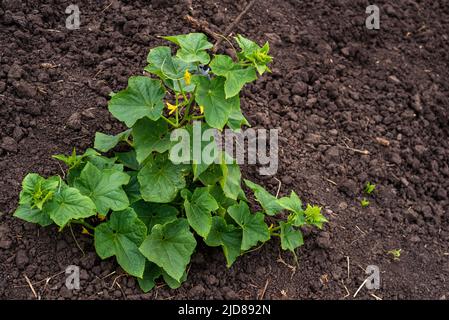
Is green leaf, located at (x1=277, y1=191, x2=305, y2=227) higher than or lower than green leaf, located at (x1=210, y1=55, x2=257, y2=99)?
lower

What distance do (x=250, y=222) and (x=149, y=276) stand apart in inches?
26.7

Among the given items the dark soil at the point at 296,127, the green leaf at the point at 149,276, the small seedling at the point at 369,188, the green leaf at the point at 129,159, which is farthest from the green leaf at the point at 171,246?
the small seedling at the point at 369,188

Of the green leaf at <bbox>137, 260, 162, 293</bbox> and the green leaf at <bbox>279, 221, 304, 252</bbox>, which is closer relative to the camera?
the green leaf at <bbox>137, 260, 162, 293</bbox>

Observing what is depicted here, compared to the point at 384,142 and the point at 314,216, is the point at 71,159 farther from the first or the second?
the point at 384,142

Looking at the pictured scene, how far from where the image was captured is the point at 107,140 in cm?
409

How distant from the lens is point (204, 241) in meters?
3.99

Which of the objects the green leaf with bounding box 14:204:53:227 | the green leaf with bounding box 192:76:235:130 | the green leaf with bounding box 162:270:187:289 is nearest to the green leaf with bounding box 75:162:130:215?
the green leaf with bounding box 14:204:53:227

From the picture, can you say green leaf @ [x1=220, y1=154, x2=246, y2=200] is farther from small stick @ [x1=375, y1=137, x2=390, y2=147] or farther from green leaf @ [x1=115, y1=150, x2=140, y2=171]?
small stick @ [x1=375, y1=137, x2=390, y2=147]

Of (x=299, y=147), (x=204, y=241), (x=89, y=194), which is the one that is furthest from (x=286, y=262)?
(x=89, y=194)

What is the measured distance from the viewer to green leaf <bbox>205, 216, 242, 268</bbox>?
3.89m

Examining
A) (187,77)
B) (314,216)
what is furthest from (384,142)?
(187,77)

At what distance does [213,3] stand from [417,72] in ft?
5.90

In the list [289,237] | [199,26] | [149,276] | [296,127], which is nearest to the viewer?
[149,276]

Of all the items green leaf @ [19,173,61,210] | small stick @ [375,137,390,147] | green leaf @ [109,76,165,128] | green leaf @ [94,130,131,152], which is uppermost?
green leaf @ [109,76,165,128]
